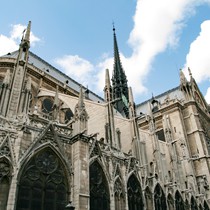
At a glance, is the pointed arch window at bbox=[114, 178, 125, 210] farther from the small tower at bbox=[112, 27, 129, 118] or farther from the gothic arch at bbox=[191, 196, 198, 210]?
the small tower at bbox=[112, 27, 129, 118]

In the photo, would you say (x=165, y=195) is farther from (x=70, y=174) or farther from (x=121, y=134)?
(x=70, y=174)

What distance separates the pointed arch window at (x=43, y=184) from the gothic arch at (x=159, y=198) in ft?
20.6

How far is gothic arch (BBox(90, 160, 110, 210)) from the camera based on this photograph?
1106 centimetres

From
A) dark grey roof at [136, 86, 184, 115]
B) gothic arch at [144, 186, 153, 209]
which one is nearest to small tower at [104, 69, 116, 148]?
gothic arch at [144, 186, 153, 209]

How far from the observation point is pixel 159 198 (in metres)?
14.5

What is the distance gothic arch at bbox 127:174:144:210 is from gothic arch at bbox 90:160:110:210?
162cm

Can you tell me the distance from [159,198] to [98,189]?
16.0ft

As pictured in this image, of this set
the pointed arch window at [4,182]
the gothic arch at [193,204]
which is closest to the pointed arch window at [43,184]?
the pointed arch window at [4,182]

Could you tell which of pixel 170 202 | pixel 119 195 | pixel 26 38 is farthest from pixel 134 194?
pixel 26 38

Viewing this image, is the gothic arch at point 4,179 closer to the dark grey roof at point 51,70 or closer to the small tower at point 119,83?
the dark grey roof at point 51,70

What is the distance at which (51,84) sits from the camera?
2308 cm

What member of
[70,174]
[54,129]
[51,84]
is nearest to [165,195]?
[70,174]

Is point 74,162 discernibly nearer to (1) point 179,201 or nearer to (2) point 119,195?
(2) point 119,195

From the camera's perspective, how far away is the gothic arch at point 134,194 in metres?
12.7
